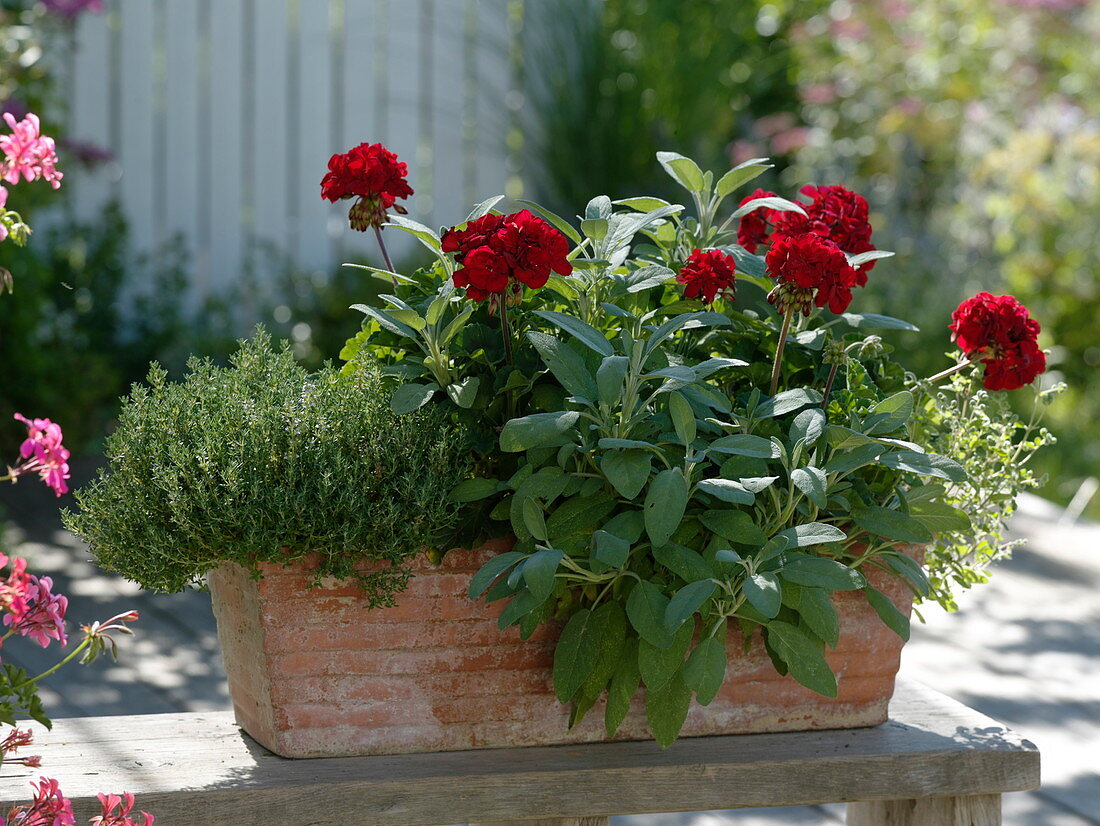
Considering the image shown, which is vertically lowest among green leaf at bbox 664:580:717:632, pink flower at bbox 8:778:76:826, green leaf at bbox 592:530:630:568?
pink flower at bbox 8:778:76:826

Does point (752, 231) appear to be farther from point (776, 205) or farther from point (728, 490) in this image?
point (728, 490)

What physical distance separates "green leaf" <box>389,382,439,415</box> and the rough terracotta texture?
154 mm

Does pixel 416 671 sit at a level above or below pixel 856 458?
below

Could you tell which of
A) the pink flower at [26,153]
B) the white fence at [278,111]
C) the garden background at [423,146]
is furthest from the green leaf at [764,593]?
the white fence at [278,111]

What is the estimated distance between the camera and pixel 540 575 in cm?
106

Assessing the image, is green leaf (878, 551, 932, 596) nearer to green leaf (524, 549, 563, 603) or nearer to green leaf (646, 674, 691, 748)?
green leaf (646, 674, 691, 748)

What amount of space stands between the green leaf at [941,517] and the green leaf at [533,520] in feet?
1.29

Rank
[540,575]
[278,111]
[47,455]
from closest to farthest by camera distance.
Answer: [47,455], [540,575], [278,111]

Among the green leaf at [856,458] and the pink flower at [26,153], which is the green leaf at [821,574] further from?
the pink flower at [26,153]

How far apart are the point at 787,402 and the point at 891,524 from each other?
15 centimetres

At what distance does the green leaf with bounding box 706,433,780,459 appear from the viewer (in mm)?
1125

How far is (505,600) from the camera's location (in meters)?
1.21

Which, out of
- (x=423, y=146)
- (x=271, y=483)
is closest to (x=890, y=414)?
(x=271, y=483)

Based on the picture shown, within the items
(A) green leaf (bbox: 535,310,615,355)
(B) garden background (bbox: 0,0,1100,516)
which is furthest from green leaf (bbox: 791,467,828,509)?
(B) garden background (bbox: 0,0,1100,516)
